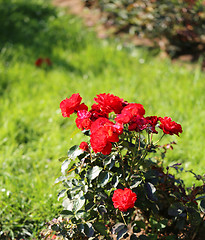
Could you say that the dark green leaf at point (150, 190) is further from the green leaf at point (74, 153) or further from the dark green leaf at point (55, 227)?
the dark green leaf at point (55, 227)

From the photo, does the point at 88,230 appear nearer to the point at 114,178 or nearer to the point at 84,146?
the point at 114,178

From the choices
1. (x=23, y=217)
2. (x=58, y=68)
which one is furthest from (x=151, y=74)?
(x=23, y=217)

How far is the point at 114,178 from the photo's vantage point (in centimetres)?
167

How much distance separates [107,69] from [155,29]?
880 millimetres

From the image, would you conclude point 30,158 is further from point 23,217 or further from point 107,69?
point 107,69

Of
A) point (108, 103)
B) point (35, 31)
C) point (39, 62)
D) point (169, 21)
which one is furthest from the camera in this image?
point (35, 31)

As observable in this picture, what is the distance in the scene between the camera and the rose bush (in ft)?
5.04

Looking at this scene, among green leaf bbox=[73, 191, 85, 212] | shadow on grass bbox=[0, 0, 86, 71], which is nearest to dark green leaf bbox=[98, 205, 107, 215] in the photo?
green leaf bbox=[73, 191, 85, 212]

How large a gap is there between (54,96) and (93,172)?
6.73 ft

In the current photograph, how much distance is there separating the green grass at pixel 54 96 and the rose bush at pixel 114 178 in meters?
0.18

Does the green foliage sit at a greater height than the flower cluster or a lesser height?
lesser

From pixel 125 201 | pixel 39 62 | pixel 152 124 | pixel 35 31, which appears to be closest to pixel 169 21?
pixel 39 62

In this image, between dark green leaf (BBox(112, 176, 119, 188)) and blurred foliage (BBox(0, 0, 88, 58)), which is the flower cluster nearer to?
dark green leaf (BBox(112, 176, 119, 188))

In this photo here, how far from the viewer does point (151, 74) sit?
152 inches
